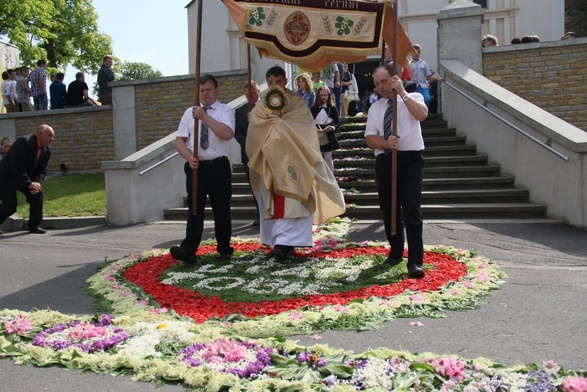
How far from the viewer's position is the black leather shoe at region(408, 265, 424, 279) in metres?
6.31

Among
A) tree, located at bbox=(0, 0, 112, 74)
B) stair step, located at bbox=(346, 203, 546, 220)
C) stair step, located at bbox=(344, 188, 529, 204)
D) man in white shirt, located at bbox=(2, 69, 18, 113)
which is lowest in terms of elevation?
stair step, located at bbox=(346, 203, 546, 220)

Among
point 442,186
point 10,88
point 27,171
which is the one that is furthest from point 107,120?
point 442,186

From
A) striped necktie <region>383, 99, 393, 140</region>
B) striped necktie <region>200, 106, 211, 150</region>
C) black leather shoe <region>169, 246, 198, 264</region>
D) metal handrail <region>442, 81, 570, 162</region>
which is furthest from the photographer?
metal handrail <region>442, 81, 570, 162</region>

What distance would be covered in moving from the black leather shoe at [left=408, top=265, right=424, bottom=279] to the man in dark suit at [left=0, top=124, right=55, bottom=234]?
7.52m

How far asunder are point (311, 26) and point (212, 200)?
2329 millimetres

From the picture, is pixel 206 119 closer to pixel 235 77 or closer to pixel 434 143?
pixel 434 143

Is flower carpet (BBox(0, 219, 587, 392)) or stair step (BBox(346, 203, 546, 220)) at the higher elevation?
stair step (BBox(346, 203, 546, 220))

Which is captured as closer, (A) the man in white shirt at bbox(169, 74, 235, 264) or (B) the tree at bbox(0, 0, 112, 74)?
(A) the man in white shirt at bbox(169, 74, 235, 264)

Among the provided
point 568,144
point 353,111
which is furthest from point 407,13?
point 568,144

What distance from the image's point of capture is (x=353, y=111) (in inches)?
728

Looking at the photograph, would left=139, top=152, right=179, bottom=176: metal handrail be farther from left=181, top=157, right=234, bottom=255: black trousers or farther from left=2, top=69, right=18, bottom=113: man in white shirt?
left=2, top=69, right=18, bottom=113: man in white shirt

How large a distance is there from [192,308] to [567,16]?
1346 inches

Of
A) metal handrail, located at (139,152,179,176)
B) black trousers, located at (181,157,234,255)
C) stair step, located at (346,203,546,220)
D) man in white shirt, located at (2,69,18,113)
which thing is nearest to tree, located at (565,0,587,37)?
man in white shirt, located at (2,69,18,113)

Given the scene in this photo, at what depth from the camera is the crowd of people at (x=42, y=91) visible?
66.9 ft
